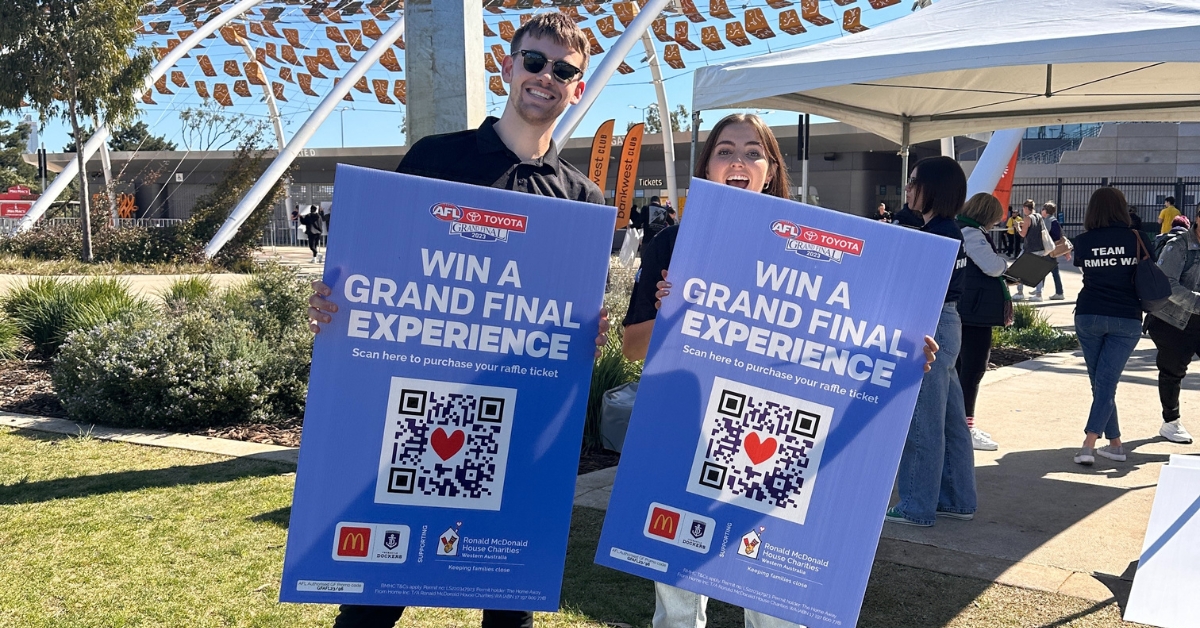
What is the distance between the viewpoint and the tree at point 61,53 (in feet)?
71.8

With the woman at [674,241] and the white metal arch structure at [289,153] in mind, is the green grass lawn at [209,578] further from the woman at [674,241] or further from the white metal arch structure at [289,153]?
the white metal arch structure at [289,153]

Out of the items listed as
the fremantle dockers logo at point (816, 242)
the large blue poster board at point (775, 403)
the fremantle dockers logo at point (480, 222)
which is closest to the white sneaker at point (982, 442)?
the large blue poster board at point (775, 403)

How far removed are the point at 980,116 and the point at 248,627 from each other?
25.7 feet

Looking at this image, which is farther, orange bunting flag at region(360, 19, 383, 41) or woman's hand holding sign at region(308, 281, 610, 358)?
orange bunting flag at region(360, 19, 383, 41)

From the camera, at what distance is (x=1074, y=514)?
5.58 m

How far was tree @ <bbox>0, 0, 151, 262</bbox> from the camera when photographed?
21.9 metres

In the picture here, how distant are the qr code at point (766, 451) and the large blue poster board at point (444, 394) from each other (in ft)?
1.13

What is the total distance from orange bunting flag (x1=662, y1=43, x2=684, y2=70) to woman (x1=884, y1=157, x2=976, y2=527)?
35.1m

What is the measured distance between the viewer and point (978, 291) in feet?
21.4

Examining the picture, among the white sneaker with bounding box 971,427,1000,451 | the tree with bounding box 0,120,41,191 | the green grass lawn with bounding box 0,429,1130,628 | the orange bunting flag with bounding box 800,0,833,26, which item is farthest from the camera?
the tree with bounding box 0,120,41,191

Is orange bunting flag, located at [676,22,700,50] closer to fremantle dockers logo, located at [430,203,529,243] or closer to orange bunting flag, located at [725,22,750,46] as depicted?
orange bunting flag, located at [725,22,750,46]

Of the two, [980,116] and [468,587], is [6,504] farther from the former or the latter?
[980,116]

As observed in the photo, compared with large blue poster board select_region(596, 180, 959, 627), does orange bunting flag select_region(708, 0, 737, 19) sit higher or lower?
higher

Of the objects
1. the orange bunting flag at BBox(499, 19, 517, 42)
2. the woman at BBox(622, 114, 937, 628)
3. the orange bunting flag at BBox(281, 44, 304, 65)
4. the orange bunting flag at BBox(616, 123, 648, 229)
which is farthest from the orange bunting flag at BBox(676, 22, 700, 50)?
the woman at BBox(622, 114, 937, 628)
